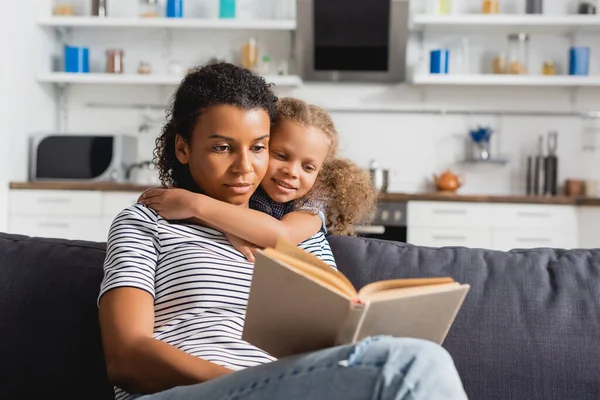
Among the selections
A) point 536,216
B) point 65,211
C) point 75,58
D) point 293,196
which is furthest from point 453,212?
point 293,196

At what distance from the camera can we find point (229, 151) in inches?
56.6

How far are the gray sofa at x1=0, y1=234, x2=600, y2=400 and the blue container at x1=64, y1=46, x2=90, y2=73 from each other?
11.0 ft

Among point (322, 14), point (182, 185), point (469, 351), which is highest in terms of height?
point (322, 14)

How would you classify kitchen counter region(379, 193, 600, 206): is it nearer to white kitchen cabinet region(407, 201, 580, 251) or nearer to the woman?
white kitchen cabinet region(407, 201, 580, 251)

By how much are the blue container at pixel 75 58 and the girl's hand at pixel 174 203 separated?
3641mm

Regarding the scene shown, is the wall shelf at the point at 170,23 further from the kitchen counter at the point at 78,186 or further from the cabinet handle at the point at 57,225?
the cabinet handle at the point at 57,225

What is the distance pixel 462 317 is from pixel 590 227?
293cm

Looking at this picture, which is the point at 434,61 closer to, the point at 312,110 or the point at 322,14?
the point at 322,14

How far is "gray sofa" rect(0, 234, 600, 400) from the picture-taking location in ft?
4.93

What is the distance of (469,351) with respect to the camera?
1523 mm

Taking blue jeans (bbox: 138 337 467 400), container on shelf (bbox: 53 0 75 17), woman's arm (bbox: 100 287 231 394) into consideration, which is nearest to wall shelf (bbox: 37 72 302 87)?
container on shelf (bbox: 53 0 75 17)

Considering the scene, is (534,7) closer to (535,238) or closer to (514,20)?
(514,20)

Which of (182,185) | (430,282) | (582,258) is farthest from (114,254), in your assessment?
(582,258)

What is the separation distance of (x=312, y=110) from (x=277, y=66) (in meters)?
3.32
